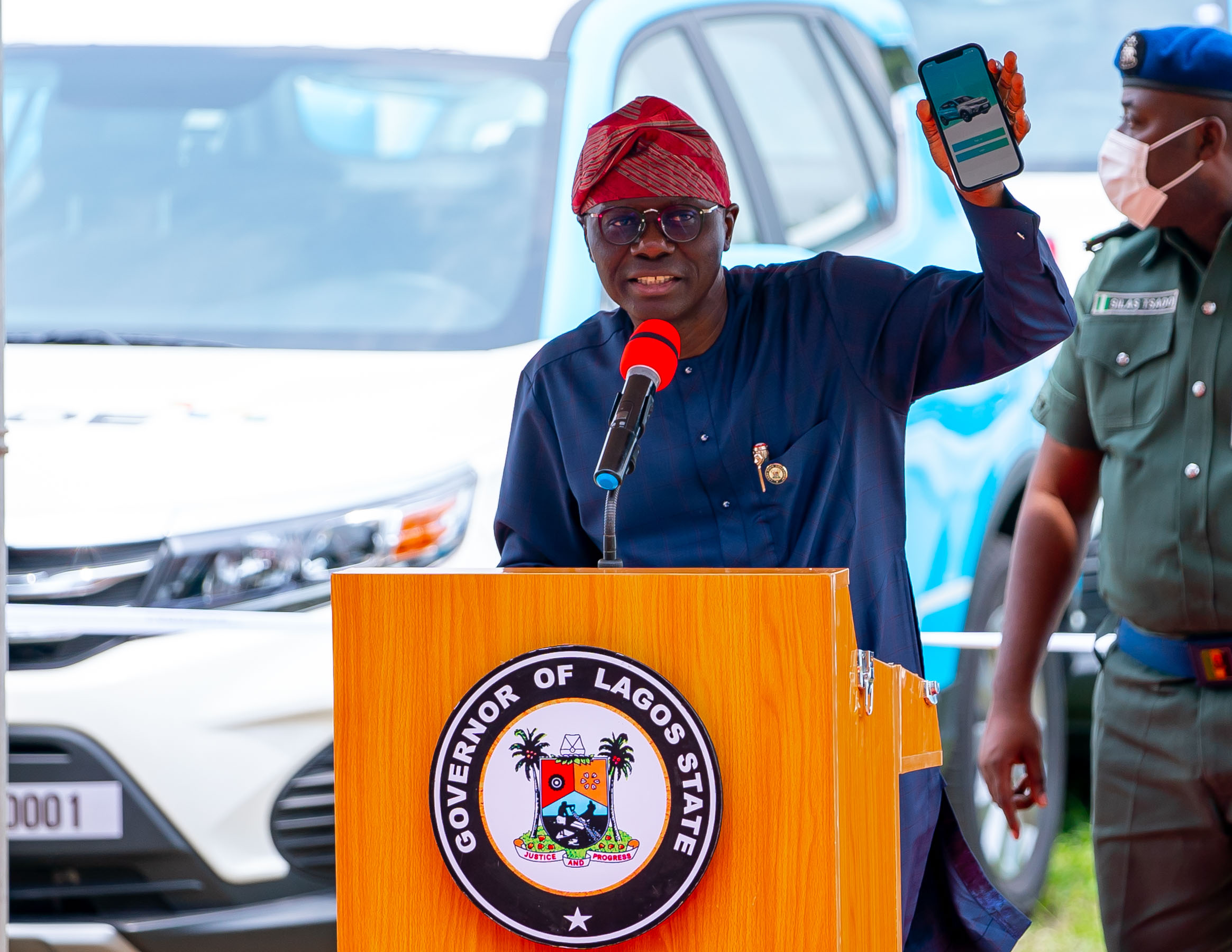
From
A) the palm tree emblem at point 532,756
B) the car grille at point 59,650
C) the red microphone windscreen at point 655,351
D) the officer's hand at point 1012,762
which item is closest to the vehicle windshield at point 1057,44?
the officer's hand at point 1012,762

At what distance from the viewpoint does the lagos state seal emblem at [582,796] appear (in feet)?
5.51

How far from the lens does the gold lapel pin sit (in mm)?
2424

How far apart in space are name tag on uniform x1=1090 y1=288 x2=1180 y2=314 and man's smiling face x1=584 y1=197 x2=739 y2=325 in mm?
840

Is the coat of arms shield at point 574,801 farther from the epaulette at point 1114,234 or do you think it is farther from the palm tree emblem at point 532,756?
the epaulette at point 1114,234

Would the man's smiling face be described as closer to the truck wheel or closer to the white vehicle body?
the white vehicle body

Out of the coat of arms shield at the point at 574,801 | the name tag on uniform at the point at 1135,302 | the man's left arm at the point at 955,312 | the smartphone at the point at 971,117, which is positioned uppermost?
the smartphone at the point at 971,117

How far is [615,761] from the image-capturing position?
1688 mm

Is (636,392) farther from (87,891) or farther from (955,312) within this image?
(87,891)

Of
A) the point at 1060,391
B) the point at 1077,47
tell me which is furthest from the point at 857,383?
the point at 1077,47

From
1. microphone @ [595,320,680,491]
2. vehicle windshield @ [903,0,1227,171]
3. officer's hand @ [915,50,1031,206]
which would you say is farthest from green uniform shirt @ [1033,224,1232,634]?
vehicle windshield @ [903,0,1227,171]

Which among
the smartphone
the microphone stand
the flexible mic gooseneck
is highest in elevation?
the smartphone

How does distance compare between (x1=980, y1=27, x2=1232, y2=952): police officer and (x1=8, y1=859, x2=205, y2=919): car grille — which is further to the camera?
(x1=8, y1=859, x2=205, y2=919): car grille

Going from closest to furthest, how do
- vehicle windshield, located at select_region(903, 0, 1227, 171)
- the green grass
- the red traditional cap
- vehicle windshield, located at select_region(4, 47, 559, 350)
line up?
1. the red traditional cap
2. vehicle windshield, located at select_region(4, 47, 559, 350)
3. the green grass
4. vehicle windshield, located at select_region(903, 0, 1227, 171)

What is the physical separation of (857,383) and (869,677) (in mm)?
713
